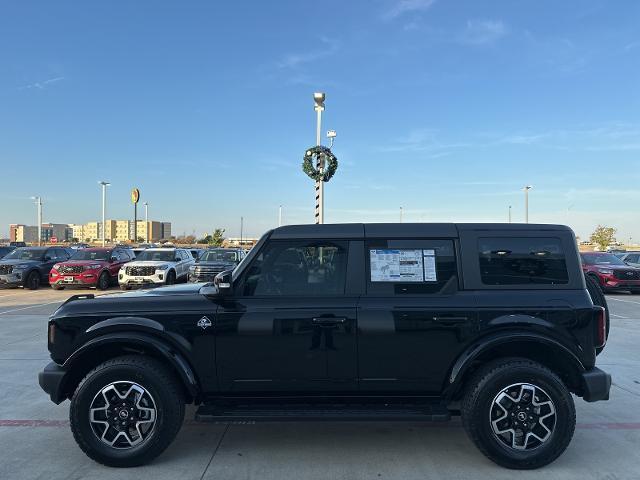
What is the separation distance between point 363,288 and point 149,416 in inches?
76.3

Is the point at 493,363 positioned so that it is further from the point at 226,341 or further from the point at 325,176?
the point at 325,176

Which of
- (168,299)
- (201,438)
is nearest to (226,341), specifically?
(168,299)

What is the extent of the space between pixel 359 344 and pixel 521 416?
1.34m

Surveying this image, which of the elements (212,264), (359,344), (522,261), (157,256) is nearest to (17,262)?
(157,256)

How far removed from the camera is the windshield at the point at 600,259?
719 inches

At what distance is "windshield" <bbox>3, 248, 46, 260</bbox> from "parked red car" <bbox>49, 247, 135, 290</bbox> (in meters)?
1.91

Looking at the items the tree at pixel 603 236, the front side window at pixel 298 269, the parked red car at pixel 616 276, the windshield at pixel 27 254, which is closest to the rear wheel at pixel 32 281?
the windshield at pixel 27 254

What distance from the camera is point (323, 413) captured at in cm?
370

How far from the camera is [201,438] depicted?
169 inches

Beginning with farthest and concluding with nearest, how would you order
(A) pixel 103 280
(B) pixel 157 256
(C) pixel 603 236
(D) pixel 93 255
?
(C) pixel 603 236, (B) pixel 157 256, (D) pixel 93 255, (A) pixel 103 280

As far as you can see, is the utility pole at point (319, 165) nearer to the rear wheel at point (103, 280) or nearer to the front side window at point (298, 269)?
the rear wheel at point (103, 280)

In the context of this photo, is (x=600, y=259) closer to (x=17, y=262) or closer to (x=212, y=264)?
(x=212, y=264)

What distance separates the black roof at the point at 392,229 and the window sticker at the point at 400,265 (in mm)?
142

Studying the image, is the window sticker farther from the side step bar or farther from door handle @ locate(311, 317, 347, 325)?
the side step bar
